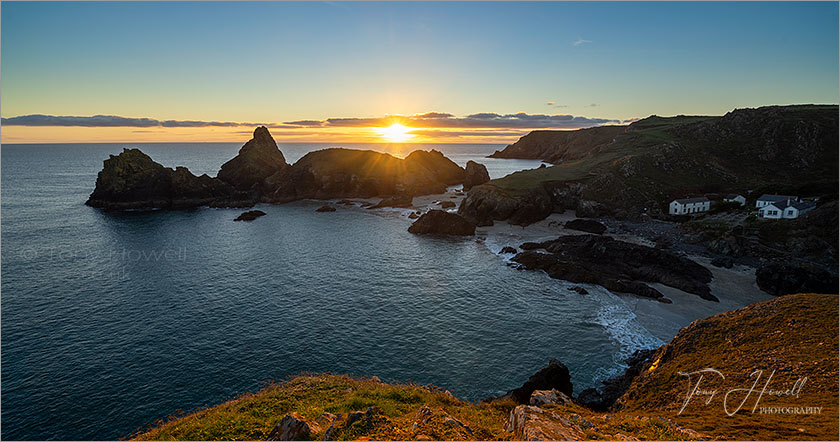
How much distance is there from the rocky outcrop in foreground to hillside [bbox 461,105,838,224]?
153 ft

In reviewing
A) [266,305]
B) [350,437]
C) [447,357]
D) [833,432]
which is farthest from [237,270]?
[833,432]

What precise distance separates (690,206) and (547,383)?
83.7 metres

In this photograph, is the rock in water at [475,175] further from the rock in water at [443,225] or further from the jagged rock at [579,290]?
the jagged rock at [579,290]

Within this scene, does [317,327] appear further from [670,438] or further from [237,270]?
[670,438]

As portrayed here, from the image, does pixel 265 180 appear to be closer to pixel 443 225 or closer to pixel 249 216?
pixel 249 216

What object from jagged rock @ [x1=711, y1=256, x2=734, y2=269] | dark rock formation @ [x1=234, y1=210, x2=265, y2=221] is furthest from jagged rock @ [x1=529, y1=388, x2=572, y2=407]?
dark rock formation @ [x1=234, y1=210, x2=265, y2=221]

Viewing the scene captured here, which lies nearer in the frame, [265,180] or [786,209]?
[786,209]

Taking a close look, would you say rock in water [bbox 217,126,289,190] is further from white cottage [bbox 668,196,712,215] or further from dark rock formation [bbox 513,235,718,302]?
white cottage [bbox 668,196,712,215]

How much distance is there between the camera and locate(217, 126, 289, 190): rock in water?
14038cm

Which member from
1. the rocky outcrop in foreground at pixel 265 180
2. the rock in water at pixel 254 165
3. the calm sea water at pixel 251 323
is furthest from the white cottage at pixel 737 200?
the rock in water at pixel 254 165

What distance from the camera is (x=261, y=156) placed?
491 ft

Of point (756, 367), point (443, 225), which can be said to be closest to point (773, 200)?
point (443, 225)

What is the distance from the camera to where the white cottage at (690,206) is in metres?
90.2

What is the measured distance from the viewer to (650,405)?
79.4ft
